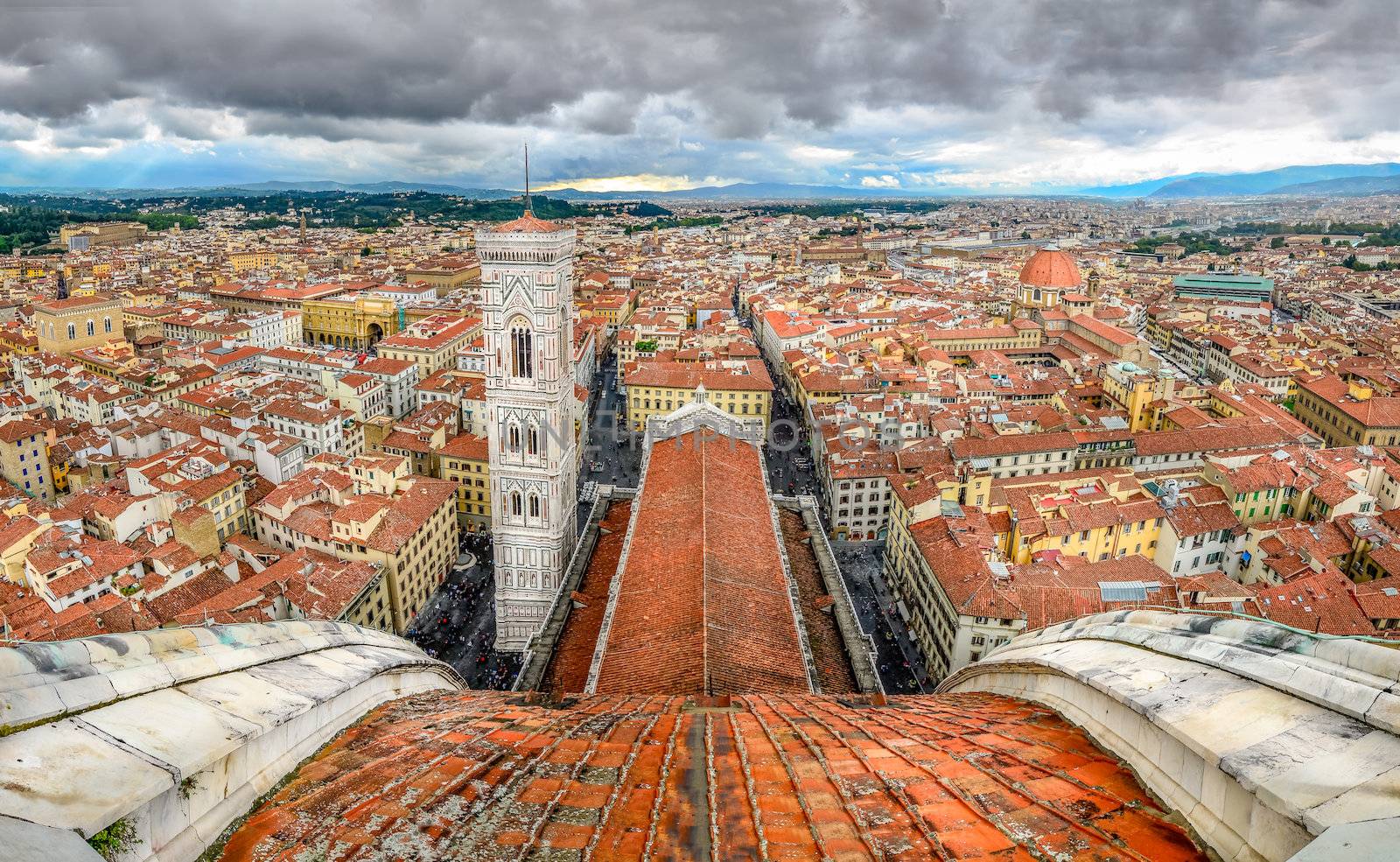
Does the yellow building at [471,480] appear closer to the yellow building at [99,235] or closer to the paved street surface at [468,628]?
the paved street surface at [468,628]

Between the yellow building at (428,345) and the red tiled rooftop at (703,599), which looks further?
the yellow building at (428,345)

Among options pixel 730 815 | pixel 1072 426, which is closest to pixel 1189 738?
pixel 730 815

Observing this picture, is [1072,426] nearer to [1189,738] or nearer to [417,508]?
[417,508]

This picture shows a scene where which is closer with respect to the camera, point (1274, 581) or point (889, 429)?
point (1274, 581)

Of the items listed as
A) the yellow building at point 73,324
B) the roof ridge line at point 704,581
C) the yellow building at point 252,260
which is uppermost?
the yellow building at point 252,260

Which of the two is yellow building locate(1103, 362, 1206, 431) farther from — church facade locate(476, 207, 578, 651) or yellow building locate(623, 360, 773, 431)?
church facade locate(476, 207, 578, 651)

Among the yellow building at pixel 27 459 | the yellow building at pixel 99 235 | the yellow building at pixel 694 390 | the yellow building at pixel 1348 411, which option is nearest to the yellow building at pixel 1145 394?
the yellow building at pixel 1348 411

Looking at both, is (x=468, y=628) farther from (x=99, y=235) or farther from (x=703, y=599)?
(x=99, y=235)
